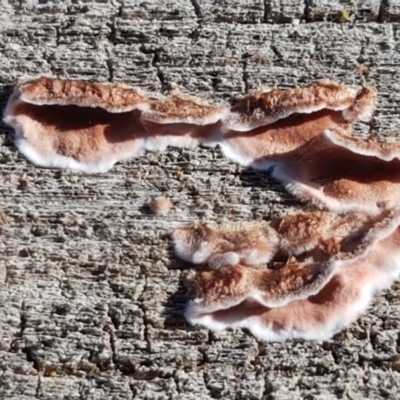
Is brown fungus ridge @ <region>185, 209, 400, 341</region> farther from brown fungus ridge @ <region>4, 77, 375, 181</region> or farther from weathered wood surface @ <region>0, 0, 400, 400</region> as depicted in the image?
brown fungus ridge @ <region>4, 77, 375, 181</region>

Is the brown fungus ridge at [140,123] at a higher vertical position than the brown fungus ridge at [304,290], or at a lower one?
higher

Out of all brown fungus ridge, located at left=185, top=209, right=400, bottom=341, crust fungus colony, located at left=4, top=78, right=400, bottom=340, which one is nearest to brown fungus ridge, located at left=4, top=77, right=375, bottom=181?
crust fungus colony, located at left=4, top=78, right=400, bottom=340

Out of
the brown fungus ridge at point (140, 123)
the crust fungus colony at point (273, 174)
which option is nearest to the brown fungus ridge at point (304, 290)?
the crust fungus colony at point (273, 174)

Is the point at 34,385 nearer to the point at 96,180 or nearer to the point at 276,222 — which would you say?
the point at 96,180

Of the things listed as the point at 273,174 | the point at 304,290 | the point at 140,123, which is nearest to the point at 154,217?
the point at 140,123

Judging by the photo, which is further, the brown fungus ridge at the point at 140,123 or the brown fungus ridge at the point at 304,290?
the brown fungus ridge at the point at 140,123

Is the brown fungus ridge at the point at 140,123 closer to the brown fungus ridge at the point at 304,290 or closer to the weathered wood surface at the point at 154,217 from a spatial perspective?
the weathered wood surface at the point at 154,217
